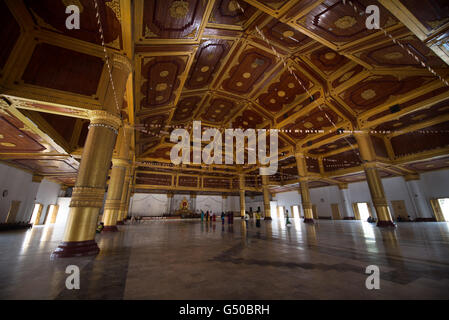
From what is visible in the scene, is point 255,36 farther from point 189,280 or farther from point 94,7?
point 189,280

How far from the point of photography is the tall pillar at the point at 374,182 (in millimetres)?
9262

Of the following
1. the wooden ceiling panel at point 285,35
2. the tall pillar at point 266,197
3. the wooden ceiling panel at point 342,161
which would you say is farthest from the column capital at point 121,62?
the wooden ceiling panel at point 342,161

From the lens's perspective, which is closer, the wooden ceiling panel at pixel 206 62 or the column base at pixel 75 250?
the column base at pixel 75 250

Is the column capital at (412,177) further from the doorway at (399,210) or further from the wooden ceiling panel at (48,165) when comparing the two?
the wooden ceiling panel at (48,165)

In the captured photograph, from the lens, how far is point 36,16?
13.3 feet

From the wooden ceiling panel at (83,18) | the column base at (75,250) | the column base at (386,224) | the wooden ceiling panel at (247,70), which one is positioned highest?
the wooden ceiling panel at (247,70)

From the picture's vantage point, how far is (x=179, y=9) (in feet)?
17.3

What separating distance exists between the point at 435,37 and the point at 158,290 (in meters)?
6.99

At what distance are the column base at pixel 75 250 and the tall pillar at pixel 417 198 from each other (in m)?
21.0

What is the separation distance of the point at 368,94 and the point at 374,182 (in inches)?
184

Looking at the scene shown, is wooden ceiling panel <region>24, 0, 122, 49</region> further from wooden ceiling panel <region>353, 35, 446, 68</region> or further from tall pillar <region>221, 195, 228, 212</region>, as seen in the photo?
tall pillar <region>221, 195, 228, 212</region>

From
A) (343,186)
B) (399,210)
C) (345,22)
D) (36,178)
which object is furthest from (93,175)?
(399,210)

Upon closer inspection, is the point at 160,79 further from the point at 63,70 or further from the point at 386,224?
the point at 386,224

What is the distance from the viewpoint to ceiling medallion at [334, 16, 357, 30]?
19.0 ft
